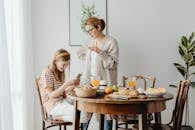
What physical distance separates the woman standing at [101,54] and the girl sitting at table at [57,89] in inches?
23.2

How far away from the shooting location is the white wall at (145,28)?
13.5 ft

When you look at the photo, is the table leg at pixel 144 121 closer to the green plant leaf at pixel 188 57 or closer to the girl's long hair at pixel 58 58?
the girl's long hair at pixel 58 58

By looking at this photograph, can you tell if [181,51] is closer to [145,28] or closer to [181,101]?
[145,28]

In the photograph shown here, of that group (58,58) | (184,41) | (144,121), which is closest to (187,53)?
(184,41)

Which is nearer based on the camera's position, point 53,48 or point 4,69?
point 4,69

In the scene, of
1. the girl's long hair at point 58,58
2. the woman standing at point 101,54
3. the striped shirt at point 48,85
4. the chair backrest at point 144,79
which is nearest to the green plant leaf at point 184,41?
the chair backrest at point 144,79

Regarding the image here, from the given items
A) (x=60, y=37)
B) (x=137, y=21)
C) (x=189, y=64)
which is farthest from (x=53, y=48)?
(x=189, y=64)

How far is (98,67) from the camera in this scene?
378cm

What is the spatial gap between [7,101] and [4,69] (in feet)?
0.93

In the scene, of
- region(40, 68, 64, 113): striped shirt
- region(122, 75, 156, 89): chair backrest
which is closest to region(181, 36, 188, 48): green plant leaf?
region(122, 75, 156, 89): chair backrest

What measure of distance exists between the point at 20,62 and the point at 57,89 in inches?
35.0

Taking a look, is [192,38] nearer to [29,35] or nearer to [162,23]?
[162,23]

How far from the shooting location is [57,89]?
3.19m

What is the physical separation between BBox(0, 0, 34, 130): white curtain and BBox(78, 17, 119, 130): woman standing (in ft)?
2.55
